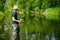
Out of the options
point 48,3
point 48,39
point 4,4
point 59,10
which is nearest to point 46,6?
point 48,3

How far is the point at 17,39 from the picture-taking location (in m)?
15.6

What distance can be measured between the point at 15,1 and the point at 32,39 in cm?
5349

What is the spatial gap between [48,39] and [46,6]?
50.9 meters

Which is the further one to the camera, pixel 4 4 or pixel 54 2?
pixel 4 4

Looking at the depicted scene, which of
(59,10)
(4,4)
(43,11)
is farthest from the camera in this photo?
(4,4)

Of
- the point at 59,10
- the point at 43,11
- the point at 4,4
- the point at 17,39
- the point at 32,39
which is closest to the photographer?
the point at 17,39

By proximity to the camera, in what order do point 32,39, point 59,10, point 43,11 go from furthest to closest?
point 43,11, point 59,10, point 32,39

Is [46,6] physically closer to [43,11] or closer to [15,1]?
[43,11]

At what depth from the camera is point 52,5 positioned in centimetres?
6869

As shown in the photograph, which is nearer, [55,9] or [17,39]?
[17,39]

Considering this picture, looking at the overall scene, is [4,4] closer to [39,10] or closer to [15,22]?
Answer: [39,10]

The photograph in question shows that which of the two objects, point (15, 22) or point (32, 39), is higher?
point (15, 22)

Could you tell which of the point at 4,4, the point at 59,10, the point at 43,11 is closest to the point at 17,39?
the point at 59,10

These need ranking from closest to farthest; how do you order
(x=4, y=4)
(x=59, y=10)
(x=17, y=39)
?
(x=17, y=39) → (x=59, y=10) → (x=4, y=4)
